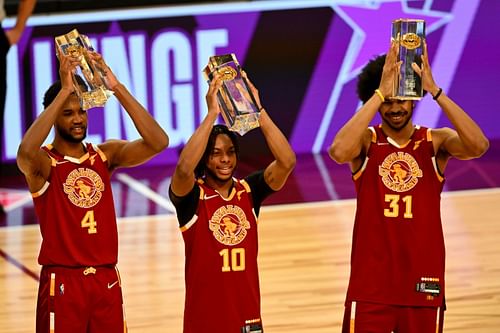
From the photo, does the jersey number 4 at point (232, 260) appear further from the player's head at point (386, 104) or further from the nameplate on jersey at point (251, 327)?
the player's head at point (386, 104)

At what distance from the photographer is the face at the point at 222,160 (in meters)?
5.39

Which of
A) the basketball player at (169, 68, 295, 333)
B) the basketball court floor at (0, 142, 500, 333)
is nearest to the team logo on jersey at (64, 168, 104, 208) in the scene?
the basketball player at (169, 68, 295, 333)

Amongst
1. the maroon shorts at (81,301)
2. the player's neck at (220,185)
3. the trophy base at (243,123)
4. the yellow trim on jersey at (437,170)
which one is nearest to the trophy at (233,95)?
the trophy base at (243,123)

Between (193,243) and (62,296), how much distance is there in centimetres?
67

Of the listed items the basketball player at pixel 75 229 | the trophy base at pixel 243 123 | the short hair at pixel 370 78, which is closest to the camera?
the trophy base at pixel 243 123

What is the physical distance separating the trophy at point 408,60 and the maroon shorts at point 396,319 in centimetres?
94

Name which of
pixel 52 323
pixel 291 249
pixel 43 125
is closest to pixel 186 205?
pixel 43 125

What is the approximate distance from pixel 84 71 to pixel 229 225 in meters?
0.93

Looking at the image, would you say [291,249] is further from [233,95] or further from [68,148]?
[233,95]

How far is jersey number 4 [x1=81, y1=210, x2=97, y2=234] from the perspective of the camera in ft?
18.2

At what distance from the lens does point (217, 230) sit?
5.36 metres

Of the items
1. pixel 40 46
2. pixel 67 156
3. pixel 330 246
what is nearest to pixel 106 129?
pixel 40 46

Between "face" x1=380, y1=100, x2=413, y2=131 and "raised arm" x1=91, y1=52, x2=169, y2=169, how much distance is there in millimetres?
1018

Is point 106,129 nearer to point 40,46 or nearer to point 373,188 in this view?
point 40,46
